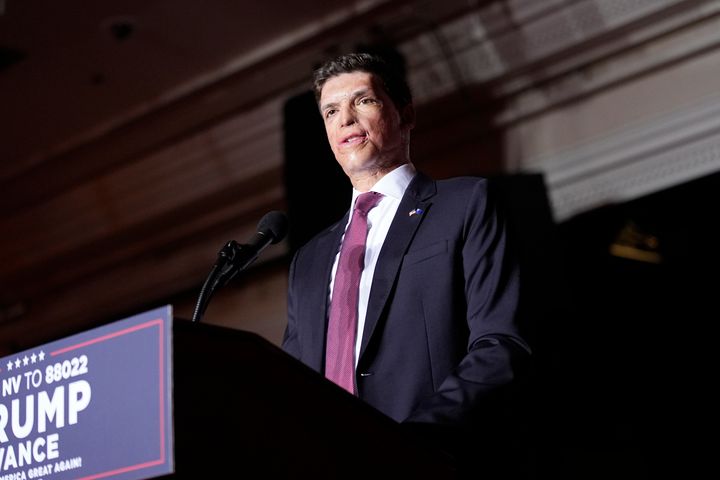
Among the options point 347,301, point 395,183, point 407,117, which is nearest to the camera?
point 347,301

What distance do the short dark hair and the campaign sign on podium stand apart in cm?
80

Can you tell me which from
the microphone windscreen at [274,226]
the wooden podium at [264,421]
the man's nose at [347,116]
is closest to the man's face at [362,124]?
the man's nose at [347,116]

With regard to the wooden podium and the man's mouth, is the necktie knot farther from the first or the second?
the wooden podium

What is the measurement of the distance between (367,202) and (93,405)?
28.0 inches

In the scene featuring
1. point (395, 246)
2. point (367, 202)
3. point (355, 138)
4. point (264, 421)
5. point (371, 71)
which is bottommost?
point (264, 421)

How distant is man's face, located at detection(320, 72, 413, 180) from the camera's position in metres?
1.67

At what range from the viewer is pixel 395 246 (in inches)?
61.3

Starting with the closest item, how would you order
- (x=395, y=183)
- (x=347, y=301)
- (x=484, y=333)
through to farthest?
(x=484, y=333)
(x=347, y=301)
(x=395, y=183)

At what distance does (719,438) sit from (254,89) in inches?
101

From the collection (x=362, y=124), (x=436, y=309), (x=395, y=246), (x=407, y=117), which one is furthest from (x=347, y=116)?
(x=436, y=309)

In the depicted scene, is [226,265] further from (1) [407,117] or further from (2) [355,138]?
(1) [407,117]

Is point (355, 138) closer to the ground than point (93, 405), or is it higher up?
higher up

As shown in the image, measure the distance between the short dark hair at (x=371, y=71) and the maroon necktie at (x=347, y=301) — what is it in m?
0.20

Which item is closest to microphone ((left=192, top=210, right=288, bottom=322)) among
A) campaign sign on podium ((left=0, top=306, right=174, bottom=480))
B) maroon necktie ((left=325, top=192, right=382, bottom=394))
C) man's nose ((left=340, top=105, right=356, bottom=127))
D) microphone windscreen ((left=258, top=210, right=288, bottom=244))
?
microphone windscreen ((left=258, top=210, right=288, bottom=244))
